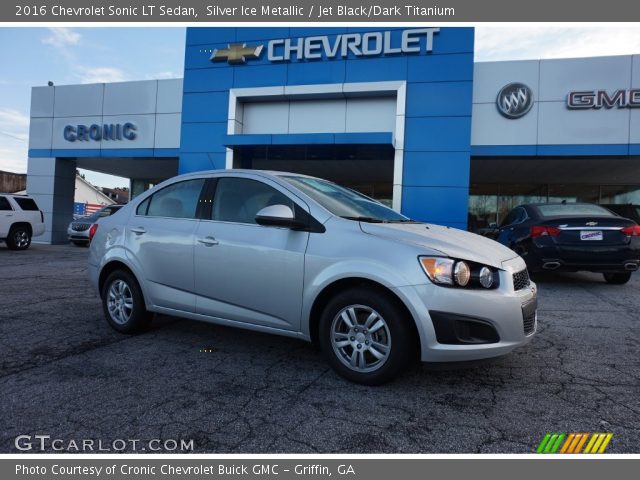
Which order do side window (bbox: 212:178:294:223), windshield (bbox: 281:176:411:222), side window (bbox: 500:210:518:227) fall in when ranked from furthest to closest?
1. side window (bbox: 500:210:518:227)
2. side window (bbox: 212:178:294:223)
3. windshield (bbox: 281:176:411:222)

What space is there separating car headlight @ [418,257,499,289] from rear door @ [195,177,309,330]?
0.95 meters

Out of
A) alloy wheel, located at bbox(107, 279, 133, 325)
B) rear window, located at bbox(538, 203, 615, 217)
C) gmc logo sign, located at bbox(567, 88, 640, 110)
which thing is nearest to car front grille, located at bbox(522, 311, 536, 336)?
alloy wheel, located at bbox(107, 279, 133, 325)

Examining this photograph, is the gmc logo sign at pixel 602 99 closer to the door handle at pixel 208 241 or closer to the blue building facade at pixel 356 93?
the blue building facade at pixel 356 93

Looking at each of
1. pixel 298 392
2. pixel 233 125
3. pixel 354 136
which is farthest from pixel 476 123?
pixel 298 392

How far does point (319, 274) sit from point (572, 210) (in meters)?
6.24

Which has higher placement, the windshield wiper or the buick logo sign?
the buick logo sign

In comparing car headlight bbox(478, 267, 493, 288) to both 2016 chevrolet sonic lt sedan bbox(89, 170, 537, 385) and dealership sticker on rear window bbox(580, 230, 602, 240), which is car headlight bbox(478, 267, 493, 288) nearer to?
2016 chevrolet sonic lt sedan bbox(89, 170, 537, 385)

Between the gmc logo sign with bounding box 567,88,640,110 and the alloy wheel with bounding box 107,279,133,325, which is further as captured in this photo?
the gmc logo sign with bounding box 567,88,640,110

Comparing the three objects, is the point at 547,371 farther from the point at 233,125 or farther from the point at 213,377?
the point at 233,125

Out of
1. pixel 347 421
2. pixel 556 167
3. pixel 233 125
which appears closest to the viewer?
pixel 347 421

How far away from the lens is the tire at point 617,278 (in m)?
8.07

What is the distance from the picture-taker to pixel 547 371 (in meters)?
3.51

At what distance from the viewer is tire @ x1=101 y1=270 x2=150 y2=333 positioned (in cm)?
432

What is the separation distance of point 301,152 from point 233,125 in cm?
238
